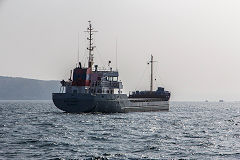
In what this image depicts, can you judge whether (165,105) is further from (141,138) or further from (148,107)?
(141,138)

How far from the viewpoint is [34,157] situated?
32594 millimetres

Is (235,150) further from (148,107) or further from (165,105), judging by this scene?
(165,105)

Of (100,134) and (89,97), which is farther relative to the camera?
(89,97)

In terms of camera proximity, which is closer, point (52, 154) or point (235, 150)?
point (52, 154)

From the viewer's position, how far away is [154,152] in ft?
119

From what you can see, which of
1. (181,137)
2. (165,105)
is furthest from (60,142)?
(165,105)

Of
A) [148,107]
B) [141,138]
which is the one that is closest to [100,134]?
[141,138]

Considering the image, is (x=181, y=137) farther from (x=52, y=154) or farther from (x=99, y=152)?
(x=52, y=154)

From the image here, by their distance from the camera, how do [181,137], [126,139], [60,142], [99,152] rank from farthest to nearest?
[181,137] < [126,139] < [60,142] < [99,152]

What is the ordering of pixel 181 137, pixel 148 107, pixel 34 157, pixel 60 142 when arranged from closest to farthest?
pixel 34 157 < pixel 60 142 < pixel 181 137 < pixel 148 107

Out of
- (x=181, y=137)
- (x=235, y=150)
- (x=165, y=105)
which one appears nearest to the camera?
(x=235, y=150)

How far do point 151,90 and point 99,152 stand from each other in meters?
119

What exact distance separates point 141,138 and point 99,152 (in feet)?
36.1

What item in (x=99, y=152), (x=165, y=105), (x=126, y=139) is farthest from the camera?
(x=165, y=105)
